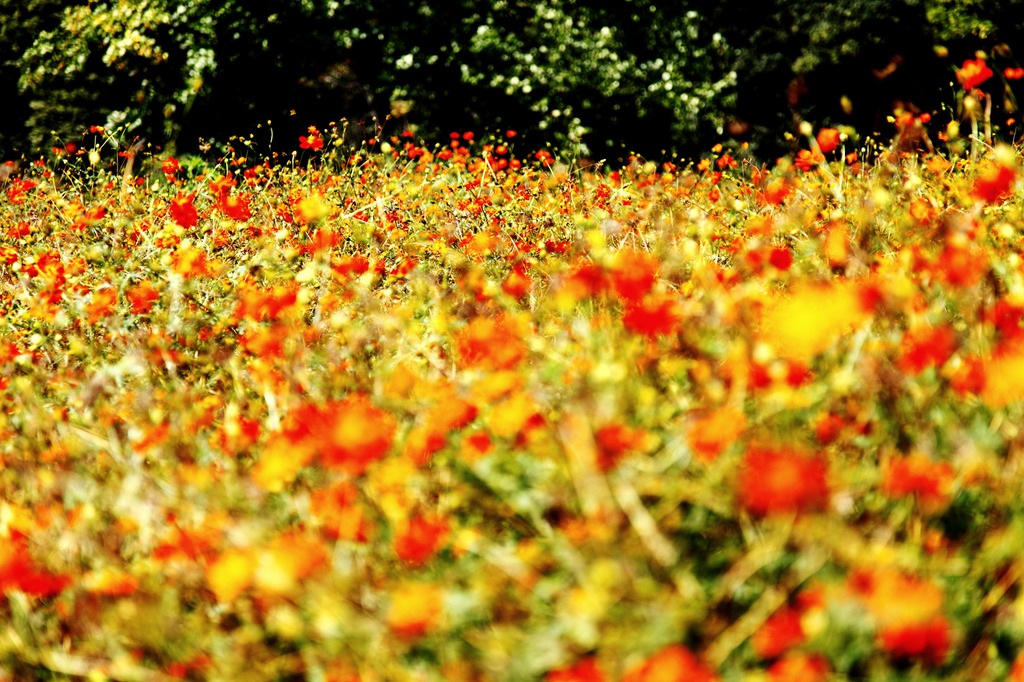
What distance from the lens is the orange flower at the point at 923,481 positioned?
1.19m

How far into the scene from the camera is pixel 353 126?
9.58 metres

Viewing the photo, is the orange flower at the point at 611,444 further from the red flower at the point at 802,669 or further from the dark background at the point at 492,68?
the dark background at the point at 492,68

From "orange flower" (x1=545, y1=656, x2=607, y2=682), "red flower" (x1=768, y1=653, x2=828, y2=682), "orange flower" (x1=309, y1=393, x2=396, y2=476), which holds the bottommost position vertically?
"orange flower" (x1=545, y1=656, x2=607, y2=682)

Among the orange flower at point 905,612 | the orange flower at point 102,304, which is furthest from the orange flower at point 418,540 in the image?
the orange flower at point 102,304

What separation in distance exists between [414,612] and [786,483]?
0.49 metres

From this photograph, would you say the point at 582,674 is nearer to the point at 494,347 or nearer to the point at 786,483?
the point at 786,483

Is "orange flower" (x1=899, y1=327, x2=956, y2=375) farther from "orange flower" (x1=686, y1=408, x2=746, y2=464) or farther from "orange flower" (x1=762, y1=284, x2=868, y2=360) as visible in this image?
"orange flower" (x1=686, y1=408, x2=746, y2=464)

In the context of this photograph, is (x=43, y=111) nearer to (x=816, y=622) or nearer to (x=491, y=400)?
(x=491, y=400)

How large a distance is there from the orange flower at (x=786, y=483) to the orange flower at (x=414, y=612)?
43cm

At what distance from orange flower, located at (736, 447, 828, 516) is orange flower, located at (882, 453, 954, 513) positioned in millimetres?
115

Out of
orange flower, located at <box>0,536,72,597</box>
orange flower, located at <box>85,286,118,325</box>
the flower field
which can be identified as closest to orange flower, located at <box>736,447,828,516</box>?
the flower field

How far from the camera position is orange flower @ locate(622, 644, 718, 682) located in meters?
1.05

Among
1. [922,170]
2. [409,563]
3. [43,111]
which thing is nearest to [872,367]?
[409,563]

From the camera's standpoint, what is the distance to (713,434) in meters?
1.23
